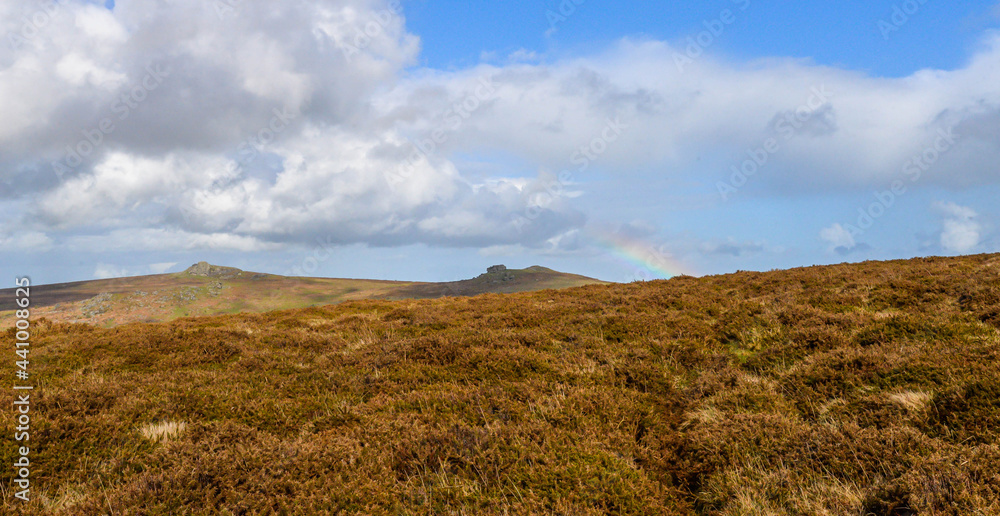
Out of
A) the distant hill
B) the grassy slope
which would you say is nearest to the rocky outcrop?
the distant hill

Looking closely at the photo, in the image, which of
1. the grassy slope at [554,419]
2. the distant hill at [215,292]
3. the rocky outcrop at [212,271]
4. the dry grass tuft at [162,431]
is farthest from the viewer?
the rocky outcrop at [212,271]

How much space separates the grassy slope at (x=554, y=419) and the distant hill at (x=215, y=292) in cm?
5903

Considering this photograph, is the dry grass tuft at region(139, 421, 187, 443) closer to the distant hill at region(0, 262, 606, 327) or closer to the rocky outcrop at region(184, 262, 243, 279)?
the distant hill at region(0, 262, 606, 327)

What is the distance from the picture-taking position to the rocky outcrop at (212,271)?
123 m

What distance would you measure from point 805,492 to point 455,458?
4036mm

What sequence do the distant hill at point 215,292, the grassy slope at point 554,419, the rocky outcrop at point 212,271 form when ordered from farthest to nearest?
the rocky outcrop at point 212,271 < the distant hill at point 215,292 < the grassy slope at point 554,419

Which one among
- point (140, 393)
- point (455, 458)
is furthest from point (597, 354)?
point (140, 393)

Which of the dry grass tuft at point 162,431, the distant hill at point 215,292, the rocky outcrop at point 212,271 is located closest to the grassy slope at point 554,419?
the dry grass tuft at point 162,431

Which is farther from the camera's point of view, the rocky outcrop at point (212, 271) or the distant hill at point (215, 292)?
the rocky outcrop at point (212, 271)

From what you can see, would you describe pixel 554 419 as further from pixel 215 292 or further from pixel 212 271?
pixel 212 271

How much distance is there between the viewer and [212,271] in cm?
12594

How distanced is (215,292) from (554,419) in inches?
4030

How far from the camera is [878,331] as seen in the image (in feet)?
32.9

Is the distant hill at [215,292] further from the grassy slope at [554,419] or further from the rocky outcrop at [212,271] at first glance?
the grassy slope at [554,419]
